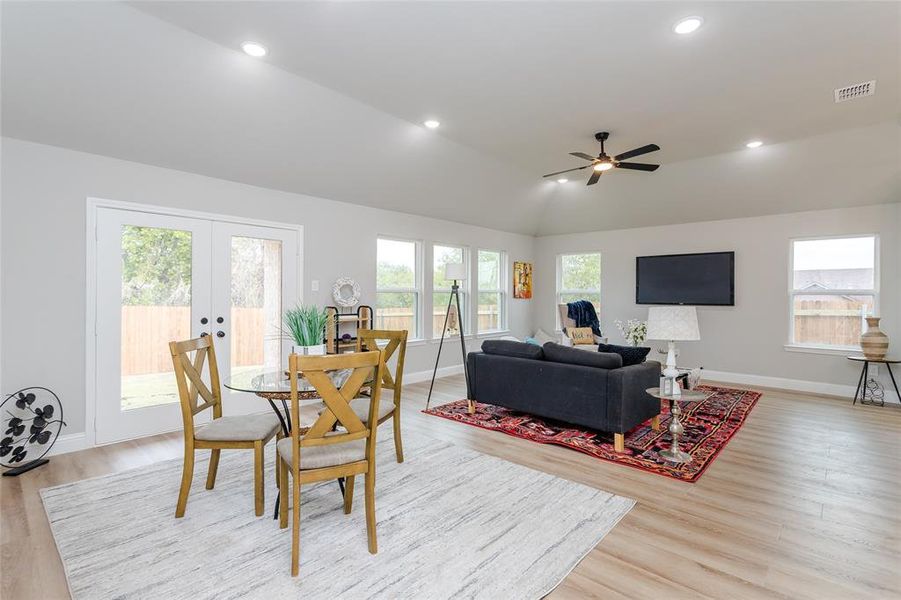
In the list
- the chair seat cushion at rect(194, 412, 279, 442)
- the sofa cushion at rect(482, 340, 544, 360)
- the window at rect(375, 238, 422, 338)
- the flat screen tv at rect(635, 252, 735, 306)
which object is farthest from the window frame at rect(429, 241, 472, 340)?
the chair seat cushion at rect(194, 412, 279, 442)

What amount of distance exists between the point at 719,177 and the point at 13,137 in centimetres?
745

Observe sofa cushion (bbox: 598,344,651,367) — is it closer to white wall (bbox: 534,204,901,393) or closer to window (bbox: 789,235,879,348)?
white wall (bbox: 534,204,901,393)

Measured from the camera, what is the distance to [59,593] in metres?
1.87

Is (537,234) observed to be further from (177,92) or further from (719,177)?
(177,92)

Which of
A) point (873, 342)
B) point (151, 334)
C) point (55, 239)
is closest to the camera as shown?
point (55, 239)

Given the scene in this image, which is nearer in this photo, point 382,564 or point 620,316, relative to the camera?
point 382,564

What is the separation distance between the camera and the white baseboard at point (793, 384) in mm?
5523

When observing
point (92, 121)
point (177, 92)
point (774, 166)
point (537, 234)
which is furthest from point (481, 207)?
point (92, 121)

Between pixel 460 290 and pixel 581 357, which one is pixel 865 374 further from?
pixel 460 290

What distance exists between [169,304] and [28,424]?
132 centimetres

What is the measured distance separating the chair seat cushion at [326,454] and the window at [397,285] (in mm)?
3649

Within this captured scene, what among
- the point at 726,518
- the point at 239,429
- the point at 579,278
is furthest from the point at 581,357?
the point at 579,278

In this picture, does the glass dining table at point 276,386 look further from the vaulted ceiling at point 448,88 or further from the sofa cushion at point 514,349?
the vaulted ceiling at point 448,88

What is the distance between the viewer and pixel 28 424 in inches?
130
